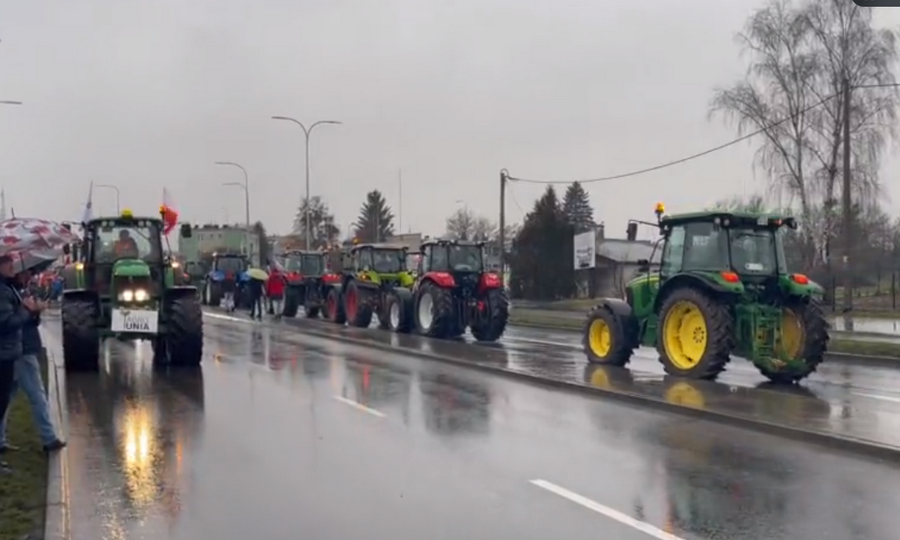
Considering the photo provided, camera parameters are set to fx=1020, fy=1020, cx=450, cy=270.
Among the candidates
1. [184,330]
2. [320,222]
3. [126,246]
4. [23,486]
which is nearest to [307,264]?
[126,246]

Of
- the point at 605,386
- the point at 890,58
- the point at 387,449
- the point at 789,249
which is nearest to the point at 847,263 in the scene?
the point at 789,249

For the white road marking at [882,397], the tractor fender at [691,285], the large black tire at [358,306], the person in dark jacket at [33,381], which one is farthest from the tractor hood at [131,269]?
the white road marking at [882,397]

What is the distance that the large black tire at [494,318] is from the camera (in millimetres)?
24281

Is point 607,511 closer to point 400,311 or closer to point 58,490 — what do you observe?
point 58,490

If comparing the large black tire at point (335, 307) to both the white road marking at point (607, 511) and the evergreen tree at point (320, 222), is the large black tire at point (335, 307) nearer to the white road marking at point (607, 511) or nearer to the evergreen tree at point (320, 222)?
the white road marking at point (607, 511)

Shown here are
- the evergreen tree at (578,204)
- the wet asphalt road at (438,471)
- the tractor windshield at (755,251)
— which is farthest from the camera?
the evergreen tree at (578,204)

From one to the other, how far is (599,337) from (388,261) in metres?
12.7

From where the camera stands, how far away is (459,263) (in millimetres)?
25562

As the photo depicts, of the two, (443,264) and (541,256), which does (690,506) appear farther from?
(541,256)

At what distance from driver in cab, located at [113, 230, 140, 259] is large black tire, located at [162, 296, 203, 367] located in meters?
1.52

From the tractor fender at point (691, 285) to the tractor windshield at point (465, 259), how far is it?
9.53 m

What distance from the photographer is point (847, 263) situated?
106 ft

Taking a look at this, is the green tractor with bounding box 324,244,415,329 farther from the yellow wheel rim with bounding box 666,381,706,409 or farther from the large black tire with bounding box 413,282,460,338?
the yellow wheel rim with bounding box 666,381,706,409

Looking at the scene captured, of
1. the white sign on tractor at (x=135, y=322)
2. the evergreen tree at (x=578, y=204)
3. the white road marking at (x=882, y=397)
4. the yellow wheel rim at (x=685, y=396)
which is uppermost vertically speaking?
the evergreen tree at (x=578, y=204)
